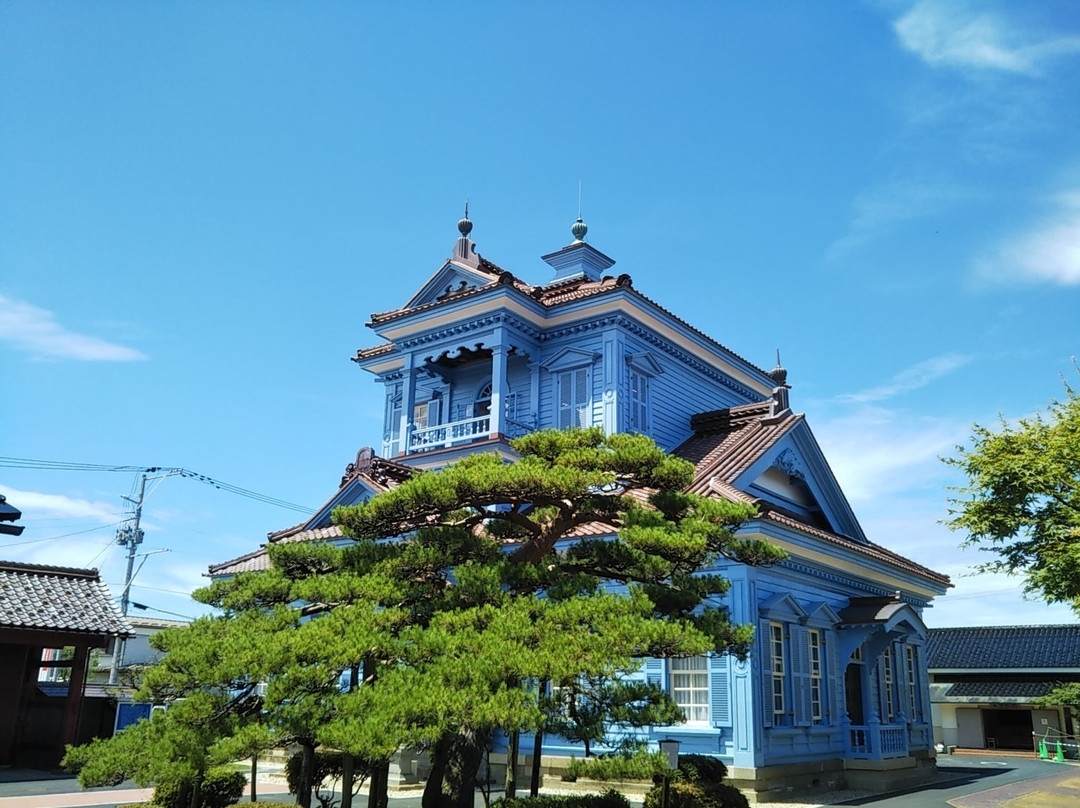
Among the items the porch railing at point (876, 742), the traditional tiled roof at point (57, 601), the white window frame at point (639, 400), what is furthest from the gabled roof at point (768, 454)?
the traditional tiled roof at point (57, 601)

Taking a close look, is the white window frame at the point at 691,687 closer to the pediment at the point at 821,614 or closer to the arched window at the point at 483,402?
the pediment at the point at 821,614

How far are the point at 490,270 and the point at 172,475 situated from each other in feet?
72.3

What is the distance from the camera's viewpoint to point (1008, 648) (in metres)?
39.6

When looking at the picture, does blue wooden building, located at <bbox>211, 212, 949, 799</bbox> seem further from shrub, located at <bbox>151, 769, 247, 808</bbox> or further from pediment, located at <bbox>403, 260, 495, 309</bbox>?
shrub, located at <bbox>151, 769, 247, 808</bbox>

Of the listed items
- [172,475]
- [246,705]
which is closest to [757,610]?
[246,705]

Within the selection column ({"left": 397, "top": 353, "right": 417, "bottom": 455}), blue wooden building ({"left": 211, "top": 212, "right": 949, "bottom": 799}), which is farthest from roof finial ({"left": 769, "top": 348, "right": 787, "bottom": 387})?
column ({"left": 397, "top": 353, "right": 417, "bottom": 455})

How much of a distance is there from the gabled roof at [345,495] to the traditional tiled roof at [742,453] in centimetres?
667

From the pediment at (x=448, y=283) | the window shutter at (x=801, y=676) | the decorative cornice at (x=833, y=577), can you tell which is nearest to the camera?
the window shutter at (x=801, y=676)

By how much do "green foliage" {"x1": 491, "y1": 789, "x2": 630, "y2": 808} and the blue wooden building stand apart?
581cm

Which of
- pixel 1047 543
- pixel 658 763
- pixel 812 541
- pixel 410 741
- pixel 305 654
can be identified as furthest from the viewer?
pixel 1047 543

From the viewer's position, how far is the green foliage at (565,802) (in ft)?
33.9

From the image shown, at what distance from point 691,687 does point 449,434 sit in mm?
8547

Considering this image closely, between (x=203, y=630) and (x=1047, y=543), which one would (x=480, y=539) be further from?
(x=1047, y=543)

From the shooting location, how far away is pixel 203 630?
33.1 feet
